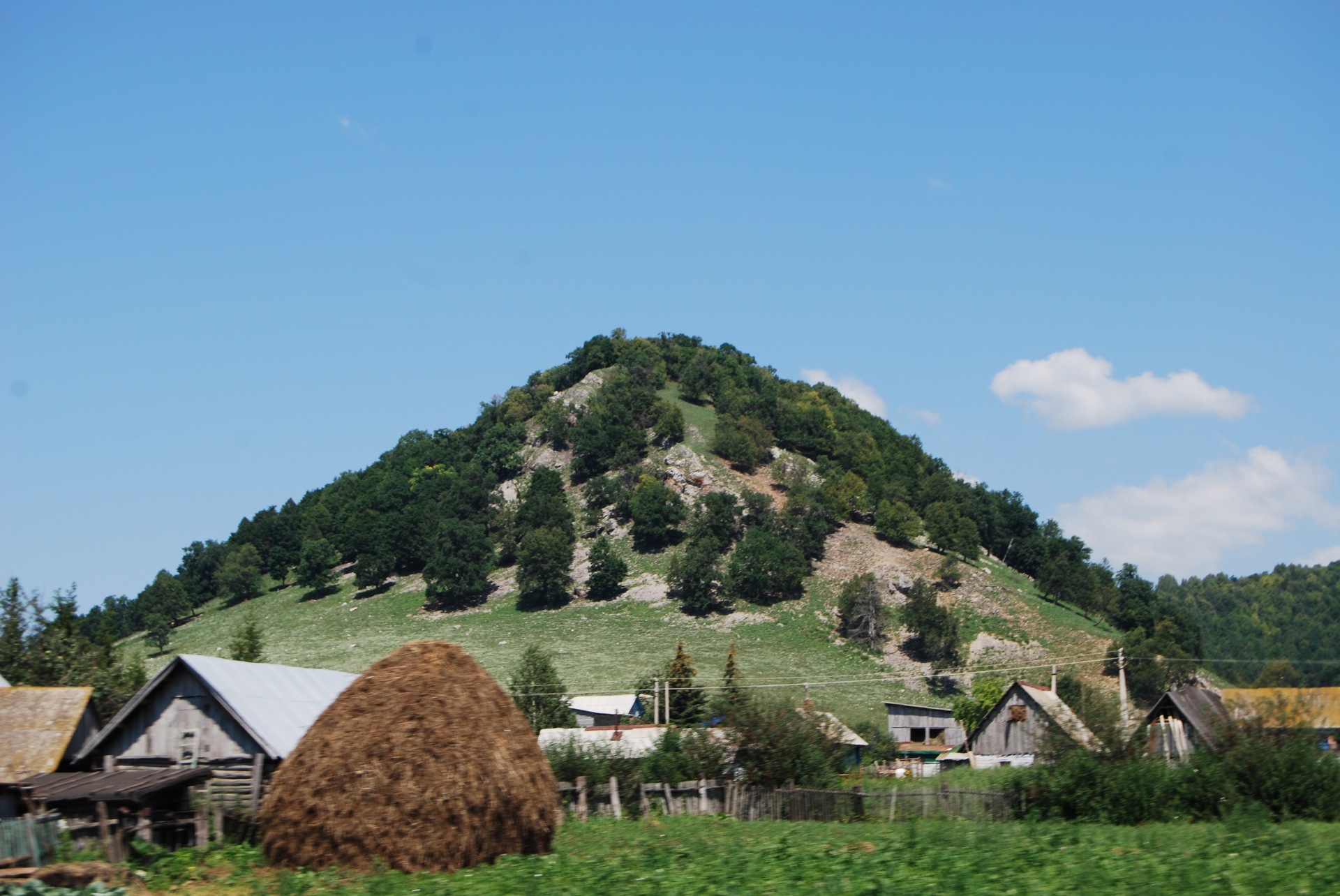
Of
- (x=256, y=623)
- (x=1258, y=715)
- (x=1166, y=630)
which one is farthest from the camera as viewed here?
(x=256, y=623)

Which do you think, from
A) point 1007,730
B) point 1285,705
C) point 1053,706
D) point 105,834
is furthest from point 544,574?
point 105,834

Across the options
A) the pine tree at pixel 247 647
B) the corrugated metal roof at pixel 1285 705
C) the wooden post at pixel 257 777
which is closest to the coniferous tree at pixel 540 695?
the pine tree at pixel 247 647

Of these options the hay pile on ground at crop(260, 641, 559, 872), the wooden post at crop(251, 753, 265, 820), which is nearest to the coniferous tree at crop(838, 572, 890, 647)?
the wooden post at crop(251, 753, 265, 820)

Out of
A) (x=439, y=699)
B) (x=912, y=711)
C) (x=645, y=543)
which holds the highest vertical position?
(x=645, y=543)

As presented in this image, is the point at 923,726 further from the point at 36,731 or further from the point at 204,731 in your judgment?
the point at 36,731

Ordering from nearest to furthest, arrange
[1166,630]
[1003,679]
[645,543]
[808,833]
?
[808,833] < [1003,679] < [1166,630] < [645,543]

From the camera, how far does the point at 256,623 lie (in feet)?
390

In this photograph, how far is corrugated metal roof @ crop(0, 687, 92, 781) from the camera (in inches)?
1050

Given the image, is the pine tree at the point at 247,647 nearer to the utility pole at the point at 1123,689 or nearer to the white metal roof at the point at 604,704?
the white metal roof at the point at 604,704

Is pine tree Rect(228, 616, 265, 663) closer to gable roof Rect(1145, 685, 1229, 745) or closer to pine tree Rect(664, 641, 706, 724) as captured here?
pine tree Rect(664, 641, 706, 724)

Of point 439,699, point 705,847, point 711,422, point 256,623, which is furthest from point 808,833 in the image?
point 711,422

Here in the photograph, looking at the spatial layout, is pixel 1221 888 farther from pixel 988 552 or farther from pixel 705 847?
pixel 988 552

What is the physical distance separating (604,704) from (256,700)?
43.7m

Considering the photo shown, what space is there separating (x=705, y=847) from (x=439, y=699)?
521cm
